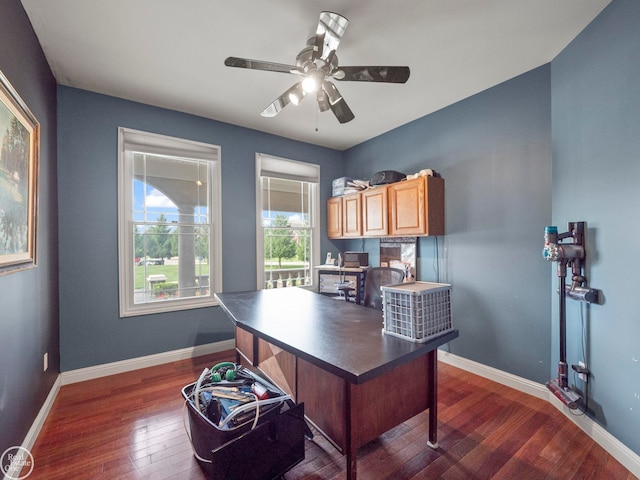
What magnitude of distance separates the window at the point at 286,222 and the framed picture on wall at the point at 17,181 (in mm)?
2181

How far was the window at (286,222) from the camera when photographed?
3850mm

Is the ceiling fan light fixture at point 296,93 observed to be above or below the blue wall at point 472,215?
above

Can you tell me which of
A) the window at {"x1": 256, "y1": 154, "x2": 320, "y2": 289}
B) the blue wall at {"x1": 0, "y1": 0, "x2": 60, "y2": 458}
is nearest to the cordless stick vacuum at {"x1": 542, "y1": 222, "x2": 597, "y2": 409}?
the window at {"x1": 256, "y1": 154, "x2": 320, "y2": 289}

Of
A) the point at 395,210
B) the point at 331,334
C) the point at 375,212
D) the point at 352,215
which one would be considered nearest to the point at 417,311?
the point at 331,334

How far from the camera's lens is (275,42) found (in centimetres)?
211

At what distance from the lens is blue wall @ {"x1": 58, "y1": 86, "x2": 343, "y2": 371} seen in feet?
8.73

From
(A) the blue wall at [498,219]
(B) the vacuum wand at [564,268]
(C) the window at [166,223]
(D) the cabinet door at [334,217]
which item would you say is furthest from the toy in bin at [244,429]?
(D) the cabinet door at [334,217]

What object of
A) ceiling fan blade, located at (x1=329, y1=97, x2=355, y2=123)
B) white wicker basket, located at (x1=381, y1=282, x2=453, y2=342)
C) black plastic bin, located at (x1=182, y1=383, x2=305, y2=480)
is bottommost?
black plastic bin, located at (x1=182, y1=383, x2=305, y2=480)

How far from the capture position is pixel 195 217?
3381 millimetres

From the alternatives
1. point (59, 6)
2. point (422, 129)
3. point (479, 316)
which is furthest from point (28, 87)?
point (479, 316)

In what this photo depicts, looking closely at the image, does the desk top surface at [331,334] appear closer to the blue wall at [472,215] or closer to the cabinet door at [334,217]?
the blue wall at [472,215]

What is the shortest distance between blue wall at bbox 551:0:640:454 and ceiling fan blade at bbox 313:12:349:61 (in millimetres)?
1678

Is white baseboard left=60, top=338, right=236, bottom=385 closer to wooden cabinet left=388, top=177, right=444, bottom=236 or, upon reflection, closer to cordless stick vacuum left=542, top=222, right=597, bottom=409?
wooden cabinet left=388, top=177, right=444, bottom=236

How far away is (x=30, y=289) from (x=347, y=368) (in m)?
2.17
